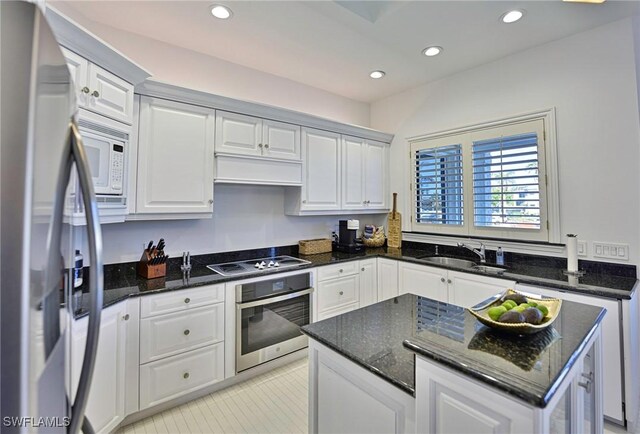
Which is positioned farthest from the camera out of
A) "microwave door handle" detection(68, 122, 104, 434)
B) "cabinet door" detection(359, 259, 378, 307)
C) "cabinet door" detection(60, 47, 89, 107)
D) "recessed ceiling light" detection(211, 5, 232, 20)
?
"cabinet door" detection(359, 259, 378, 307)

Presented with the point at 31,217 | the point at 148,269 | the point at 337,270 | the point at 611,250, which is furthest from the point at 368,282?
the point at 31,217

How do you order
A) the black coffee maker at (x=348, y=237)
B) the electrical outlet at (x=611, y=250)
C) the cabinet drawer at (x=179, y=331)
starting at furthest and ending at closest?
1. the black coffee maker at (x=348, y=237)
2. the electrical outlet at (x=611, y=250)
3. the cabinet drawer at (x=179, y=331)

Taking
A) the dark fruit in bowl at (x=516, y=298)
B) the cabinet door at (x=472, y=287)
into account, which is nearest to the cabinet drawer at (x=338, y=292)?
the cabinet door at (x=472, y=287)

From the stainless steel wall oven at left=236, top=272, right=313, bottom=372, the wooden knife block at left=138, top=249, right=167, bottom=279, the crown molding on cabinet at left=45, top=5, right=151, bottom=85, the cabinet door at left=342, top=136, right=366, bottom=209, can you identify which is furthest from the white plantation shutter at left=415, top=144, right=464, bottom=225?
the crown molding on cabinet at left=45, top=5, right=151, bottom=85

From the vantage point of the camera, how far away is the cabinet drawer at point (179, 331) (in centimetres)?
200

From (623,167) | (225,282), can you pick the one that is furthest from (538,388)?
(623,167)

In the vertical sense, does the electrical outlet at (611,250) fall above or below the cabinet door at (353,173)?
below

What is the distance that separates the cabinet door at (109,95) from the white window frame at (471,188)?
2923mm

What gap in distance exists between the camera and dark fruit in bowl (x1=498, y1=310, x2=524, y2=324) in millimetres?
1034

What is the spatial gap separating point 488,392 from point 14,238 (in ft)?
3.65

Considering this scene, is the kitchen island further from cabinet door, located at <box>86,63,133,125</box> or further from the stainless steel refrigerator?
cabinet door, located at <box>86,63,133,125</box>

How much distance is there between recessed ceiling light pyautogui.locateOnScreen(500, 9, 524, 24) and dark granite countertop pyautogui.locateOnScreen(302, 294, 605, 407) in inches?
81.4

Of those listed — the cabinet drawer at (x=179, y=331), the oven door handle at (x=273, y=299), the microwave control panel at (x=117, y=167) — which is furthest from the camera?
the oven door handle at (x=273, y=299)

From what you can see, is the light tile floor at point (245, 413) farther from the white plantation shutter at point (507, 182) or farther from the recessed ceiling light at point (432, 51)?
the recessed ceiling light at point (432, 51)
